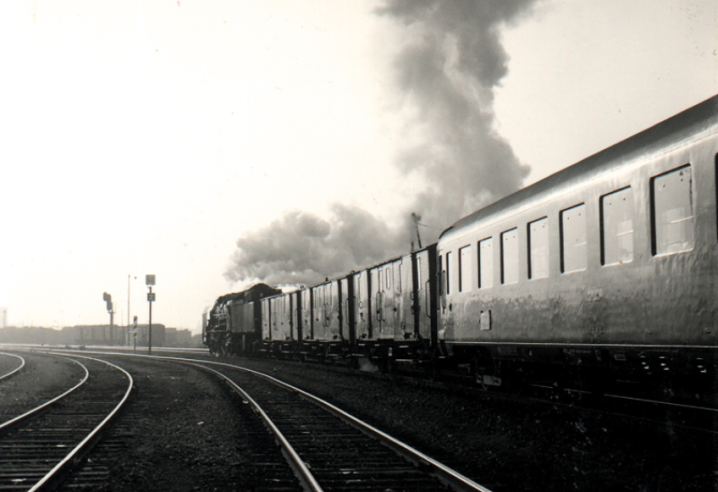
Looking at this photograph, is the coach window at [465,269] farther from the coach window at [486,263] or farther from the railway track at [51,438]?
the railway track at [51,438]

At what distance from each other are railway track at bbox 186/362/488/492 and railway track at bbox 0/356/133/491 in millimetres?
2231

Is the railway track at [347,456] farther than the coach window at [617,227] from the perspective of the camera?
No

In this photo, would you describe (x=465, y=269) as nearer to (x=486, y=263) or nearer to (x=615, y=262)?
(x=486, y=263)

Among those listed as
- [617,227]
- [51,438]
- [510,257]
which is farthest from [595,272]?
[51,438]

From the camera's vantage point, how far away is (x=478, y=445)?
7.89 meters

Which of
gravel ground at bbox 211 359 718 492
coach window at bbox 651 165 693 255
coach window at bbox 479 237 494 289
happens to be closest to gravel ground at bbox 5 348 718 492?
gravel ground at bbox 211 359 718 492

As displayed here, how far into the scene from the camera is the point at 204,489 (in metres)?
6.09

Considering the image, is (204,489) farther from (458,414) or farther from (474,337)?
(474,337)

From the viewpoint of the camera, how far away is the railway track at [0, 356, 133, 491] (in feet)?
21.7

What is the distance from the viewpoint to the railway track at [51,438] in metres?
6.62

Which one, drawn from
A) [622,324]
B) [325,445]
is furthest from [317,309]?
[622,324]

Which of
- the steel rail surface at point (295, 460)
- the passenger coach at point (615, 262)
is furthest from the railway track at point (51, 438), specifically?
the passenger coach at point (615, 262)

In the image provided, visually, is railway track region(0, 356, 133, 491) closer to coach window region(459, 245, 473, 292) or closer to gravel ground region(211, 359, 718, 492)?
gravel ground region(211, 359, 718, 492)

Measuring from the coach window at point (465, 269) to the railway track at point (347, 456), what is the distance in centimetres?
301
